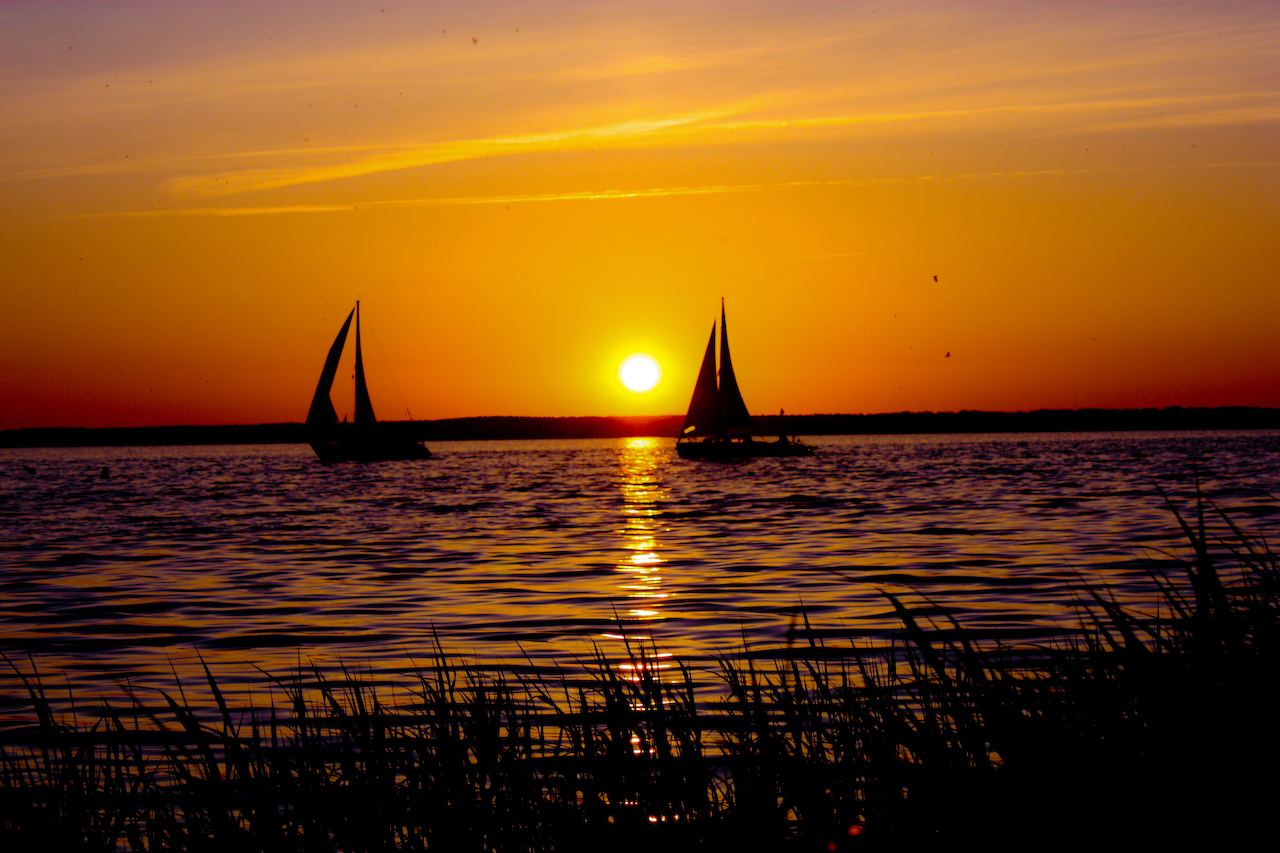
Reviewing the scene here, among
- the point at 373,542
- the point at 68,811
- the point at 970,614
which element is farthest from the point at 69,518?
the point at 68,811

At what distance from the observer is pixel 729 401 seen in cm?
7206

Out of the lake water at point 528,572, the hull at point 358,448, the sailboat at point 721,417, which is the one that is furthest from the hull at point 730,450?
the lake water at point 528,572

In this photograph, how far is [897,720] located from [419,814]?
2194 mm

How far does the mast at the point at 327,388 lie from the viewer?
7025cm

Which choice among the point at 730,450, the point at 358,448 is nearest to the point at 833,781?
the point at 730,450

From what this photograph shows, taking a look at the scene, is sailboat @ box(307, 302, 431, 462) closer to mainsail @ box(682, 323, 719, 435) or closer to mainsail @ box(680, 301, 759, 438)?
mainsail @ box(680, 301, 759, 438)

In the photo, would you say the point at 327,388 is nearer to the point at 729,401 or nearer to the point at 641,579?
the point at 729,401

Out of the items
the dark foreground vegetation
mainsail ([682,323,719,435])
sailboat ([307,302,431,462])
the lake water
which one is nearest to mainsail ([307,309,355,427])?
sailboat ([307,302,431,462])

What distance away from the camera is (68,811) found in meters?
5.67

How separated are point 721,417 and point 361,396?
842 inches

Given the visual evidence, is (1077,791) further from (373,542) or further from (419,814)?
(373,542)

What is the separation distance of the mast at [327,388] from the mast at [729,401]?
2.44 m

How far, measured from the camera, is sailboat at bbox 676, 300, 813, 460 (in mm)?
71000

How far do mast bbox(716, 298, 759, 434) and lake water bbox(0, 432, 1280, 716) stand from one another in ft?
104
